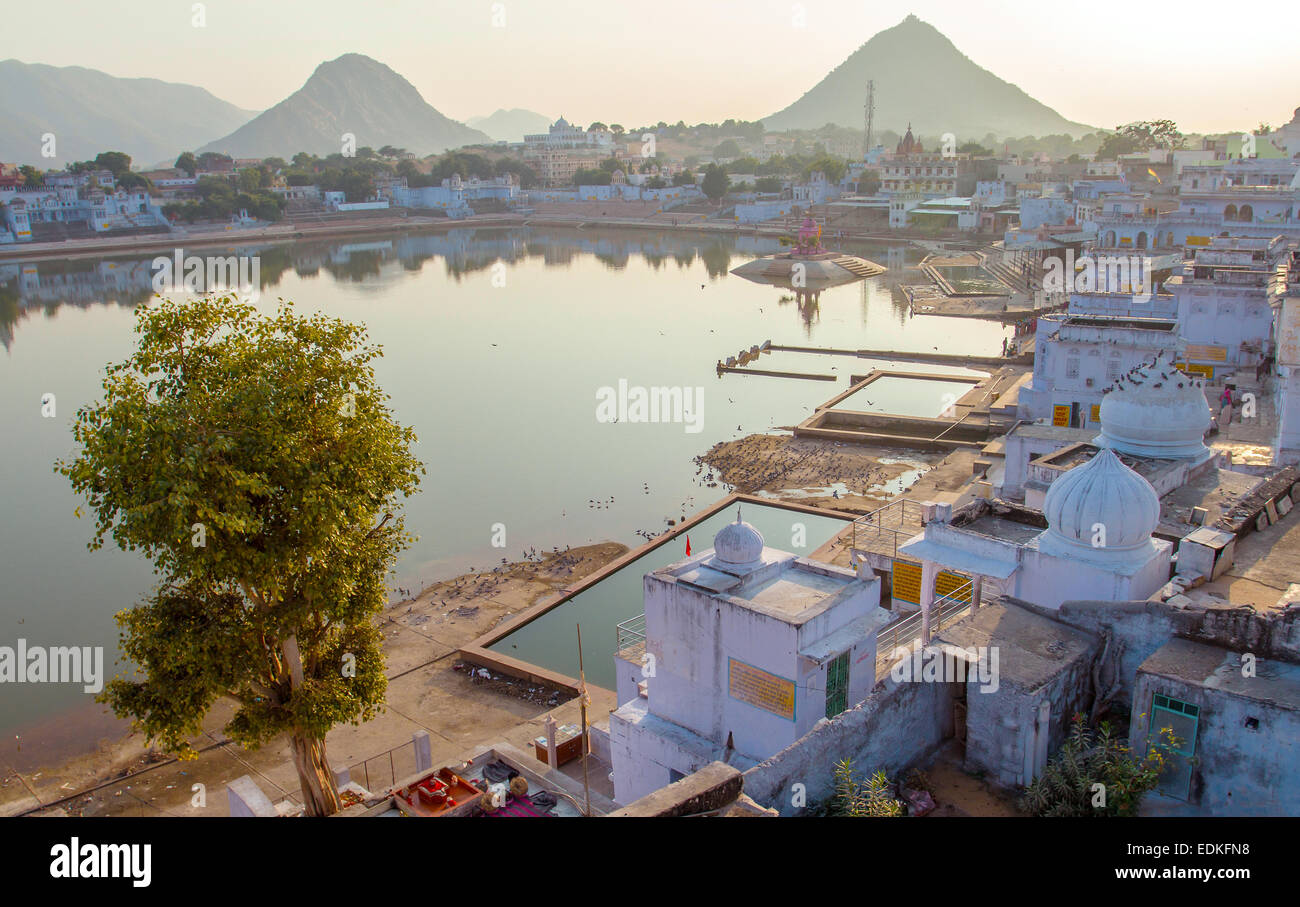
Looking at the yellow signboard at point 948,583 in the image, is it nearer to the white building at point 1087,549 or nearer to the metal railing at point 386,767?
the white building at point 1087,549

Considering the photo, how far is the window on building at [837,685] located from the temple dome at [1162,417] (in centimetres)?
739

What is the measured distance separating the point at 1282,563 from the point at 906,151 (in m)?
92.3

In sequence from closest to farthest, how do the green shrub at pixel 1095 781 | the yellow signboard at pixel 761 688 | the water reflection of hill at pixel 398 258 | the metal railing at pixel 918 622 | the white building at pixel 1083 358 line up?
the green shrub at pixel 1095 781 → the yellow signboard at pixel 761 688 → the metal railing at pixel 918 622 → the white building at pixel 1083 358 → the water reflection of hill at pixel 398 258

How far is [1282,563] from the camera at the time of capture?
10.1m

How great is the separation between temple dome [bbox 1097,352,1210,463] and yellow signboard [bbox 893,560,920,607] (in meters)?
3.71

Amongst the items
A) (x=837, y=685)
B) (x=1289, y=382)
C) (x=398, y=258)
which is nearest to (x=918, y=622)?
(x=837, y=685)

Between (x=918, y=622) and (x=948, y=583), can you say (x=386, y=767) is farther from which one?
(x=948, y=583)

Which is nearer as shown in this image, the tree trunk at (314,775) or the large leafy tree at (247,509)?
the large leafy tree at (247,509)

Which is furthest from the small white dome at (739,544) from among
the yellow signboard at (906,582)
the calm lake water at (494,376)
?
the calm lake water at (494,376)

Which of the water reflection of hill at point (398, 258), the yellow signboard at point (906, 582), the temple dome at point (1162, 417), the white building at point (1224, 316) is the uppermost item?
the water reflection of hill at point (398, 258)

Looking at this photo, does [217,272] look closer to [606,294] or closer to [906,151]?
[606,294]

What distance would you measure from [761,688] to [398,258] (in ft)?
238

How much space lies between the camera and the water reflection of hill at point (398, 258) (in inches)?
2314
